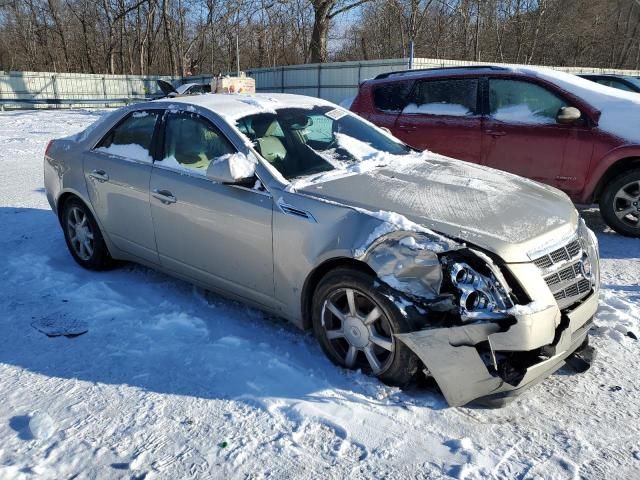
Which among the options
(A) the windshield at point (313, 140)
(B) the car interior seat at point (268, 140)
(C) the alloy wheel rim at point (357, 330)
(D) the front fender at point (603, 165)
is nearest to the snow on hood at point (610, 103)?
(D) the front fender at point (603, 165)

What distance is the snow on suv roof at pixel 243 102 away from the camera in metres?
3.91

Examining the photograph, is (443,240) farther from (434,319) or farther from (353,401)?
(353,401)

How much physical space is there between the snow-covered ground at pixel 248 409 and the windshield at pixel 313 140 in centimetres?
117

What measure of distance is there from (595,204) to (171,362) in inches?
194

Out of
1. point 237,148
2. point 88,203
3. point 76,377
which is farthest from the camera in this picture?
point 88,203

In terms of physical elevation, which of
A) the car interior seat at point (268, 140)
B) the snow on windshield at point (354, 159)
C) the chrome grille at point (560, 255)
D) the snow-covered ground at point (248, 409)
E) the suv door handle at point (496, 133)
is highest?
the car interior seat at point (268, 140)

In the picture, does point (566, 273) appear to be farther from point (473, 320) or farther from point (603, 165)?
point (603, 165)

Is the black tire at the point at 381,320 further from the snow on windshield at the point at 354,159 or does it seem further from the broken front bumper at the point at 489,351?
the snow on windshield at the point at 354,159

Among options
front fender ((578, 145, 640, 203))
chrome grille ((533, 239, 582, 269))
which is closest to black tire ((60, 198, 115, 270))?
chrome grille ((533, 239, 582, 269))

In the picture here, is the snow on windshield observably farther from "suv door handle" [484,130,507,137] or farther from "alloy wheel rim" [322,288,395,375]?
"suv door handle" [484,130,507,137]

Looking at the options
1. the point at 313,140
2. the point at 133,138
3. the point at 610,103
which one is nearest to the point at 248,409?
the point at 313,140

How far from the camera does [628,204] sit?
18.2ft

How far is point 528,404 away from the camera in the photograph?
2.87 m

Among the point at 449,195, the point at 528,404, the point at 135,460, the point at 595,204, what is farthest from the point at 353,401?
the point at 595,204
